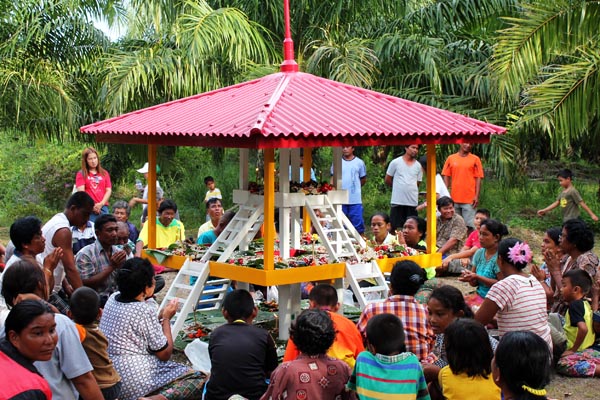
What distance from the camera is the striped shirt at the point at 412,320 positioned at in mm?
5855

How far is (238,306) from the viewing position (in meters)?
5.74

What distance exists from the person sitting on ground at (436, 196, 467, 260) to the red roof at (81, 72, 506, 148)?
7.01 feet

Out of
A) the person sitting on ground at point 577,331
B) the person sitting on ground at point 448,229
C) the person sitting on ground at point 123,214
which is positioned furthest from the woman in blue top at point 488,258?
the person sitting on ground at point 123,214

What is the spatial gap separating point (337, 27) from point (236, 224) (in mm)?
7603

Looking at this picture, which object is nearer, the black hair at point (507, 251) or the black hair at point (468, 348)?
the black hair at point (468, 348)

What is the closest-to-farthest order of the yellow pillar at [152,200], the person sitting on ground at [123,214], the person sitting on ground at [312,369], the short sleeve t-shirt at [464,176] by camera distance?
the person sitting on ground at [312,369] < the yellow pillar at [152,200] < the person sitting on ground at [123,214] < the short sleeve t-shirt at [464,176]

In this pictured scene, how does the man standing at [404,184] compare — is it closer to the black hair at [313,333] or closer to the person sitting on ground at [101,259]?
the person sitting on ground at [101,259]

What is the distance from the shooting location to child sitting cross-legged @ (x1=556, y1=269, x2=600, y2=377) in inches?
266

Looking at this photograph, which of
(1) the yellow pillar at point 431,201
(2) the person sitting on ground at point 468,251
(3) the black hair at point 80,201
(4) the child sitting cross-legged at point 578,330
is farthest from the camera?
(2) the person sitting on ground at point 468,251

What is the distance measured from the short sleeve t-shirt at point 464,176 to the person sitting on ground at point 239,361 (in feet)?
21.8

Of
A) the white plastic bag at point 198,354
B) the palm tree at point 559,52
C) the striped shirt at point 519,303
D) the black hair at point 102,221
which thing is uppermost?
the palm tree at point 559,52

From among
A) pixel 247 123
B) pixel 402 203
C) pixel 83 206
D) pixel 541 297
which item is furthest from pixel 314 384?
pixel 402 203

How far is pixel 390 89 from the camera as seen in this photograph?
14.1 m

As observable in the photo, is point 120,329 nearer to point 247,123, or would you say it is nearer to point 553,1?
point 247,123
